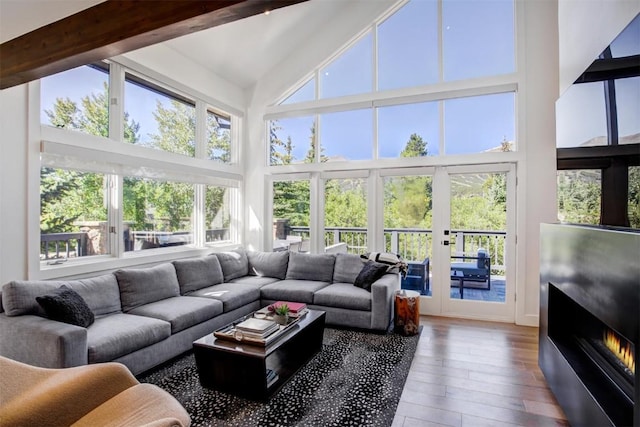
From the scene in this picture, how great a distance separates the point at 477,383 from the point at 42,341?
3219 millimetres

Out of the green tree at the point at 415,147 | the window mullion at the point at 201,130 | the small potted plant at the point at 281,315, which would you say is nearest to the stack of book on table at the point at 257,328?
the small potted plant at the point at 281,315

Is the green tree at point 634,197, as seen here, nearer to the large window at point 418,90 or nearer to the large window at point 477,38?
the large window at point 418,90

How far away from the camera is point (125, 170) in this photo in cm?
380

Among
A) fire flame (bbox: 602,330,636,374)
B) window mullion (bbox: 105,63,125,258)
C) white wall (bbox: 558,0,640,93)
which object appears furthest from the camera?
window mullion (bbox: 105,63,125,258)

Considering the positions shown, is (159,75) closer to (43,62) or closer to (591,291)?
(43,62)

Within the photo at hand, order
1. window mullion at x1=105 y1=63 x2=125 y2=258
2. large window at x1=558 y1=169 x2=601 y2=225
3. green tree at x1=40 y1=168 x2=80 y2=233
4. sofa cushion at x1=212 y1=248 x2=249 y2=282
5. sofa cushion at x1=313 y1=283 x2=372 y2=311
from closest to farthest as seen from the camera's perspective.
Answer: large window at x1=558 y1=169 x2=601 y2=225 < green tree at x1=40 y1=168 x2=80 y2=233 < window mullion at x1=105 y1=63 x2=125 y2=258 < sofa cushion at x1=313 y1=283 x2=372 y2=311 < sofa cushion at x1=212 y1=248 x2=249 y2=282

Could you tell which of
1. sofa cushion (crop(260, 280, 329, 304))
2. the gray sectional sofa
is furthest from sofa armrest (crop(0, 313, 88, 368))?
sofa cushion (crop(260, 280, 329, 304))

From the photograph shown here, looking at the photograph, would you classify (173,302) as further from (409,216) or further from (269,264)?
(409,216)

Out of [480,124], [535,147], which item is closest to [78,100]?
[480,124]

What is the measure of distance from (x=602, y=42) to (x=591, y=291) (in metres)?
1.48

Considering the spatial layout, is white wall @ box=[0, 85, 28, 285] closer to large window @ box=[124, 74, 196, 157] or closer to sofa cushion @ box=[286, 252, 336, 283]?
large window @ box=[124, 74, 196, 157]

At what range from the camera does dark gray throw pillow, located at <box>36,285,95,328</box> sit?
8.30 ft

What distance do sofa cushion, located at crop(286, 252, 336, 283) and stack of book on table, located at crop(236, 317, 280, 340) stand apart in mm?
1901

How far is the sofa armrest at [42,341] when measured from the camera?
225 cm
